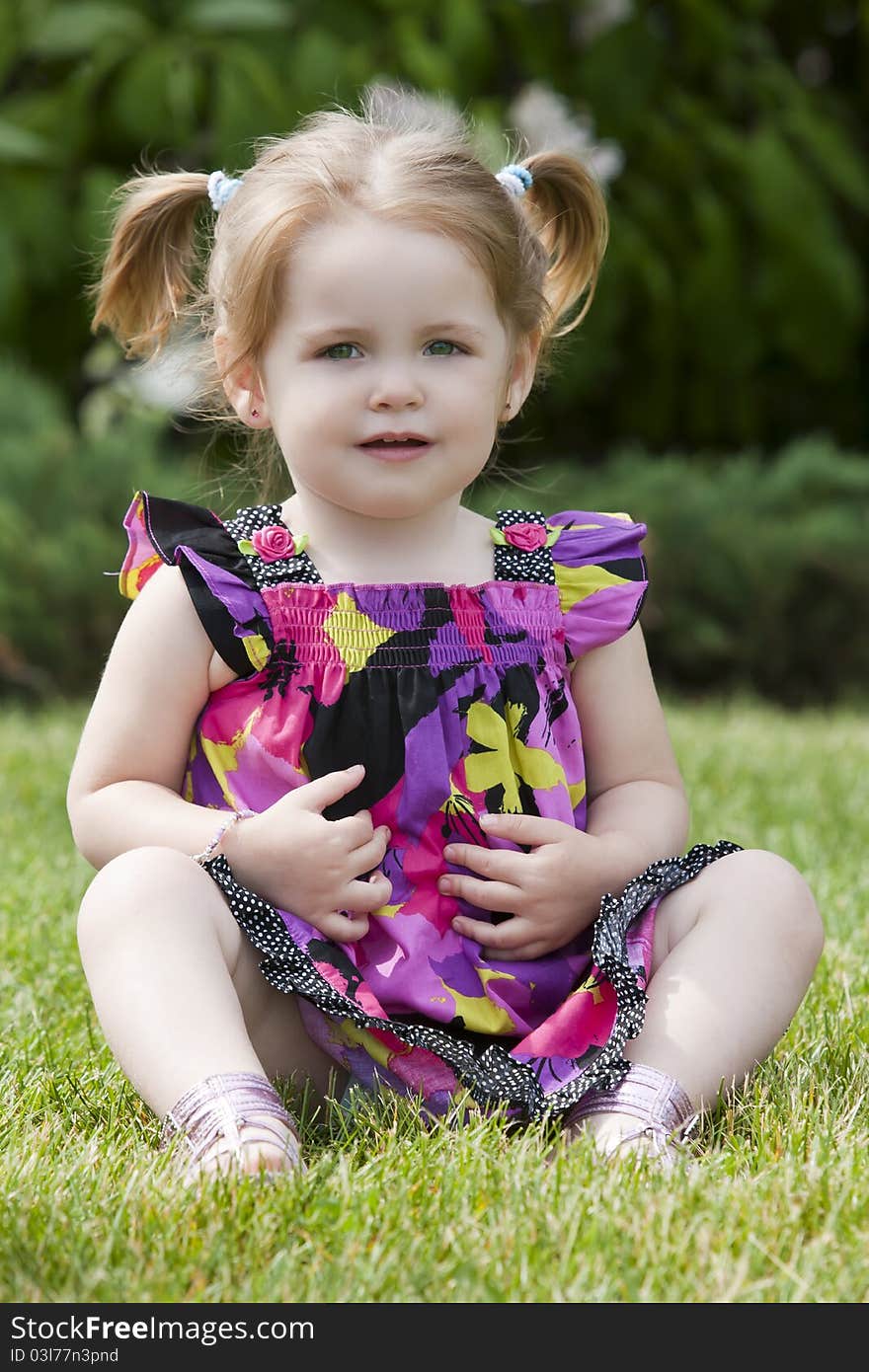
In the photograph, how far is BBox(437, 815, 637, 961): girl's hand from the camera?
5.90 feet

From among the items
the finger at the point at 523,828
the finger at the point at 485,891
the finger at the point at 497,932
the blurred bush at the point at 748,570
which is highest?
the finger at the point at 523,828

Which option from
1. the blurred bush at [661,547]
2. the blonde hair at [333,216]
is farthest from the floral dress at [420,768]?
the blurred bush at [661,547]

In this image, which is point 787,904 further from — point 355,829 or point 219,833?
point 219,833

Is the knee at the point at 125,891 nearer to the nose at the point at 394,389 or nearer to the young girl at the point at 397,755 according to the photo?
the young girl at the point at 397,755

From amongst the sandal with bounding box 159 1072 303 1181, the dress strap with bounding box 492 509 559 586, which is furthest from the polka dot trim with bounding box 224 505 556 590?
the sandal with bounding box 159 1072 303 1181

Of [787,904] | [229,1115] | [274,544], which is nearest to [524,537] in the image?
[274,544]

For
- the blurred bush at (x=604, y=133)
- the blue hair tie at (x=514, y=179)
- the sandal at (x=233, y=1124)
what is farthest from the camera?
the blurred bush at (x=604, y=133)

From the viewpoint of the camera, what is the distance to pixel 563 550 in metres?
2.04

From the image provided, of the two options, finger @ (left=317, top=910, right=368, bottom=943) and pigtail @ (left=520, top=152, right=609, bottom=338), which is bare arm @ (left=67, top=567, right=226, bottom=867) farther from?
pigtail @ (left=520, top=152, right=609, bottom=338)

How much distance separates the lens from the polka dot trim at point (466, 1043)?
168 cm

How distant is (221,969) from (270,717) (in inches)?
12.3
